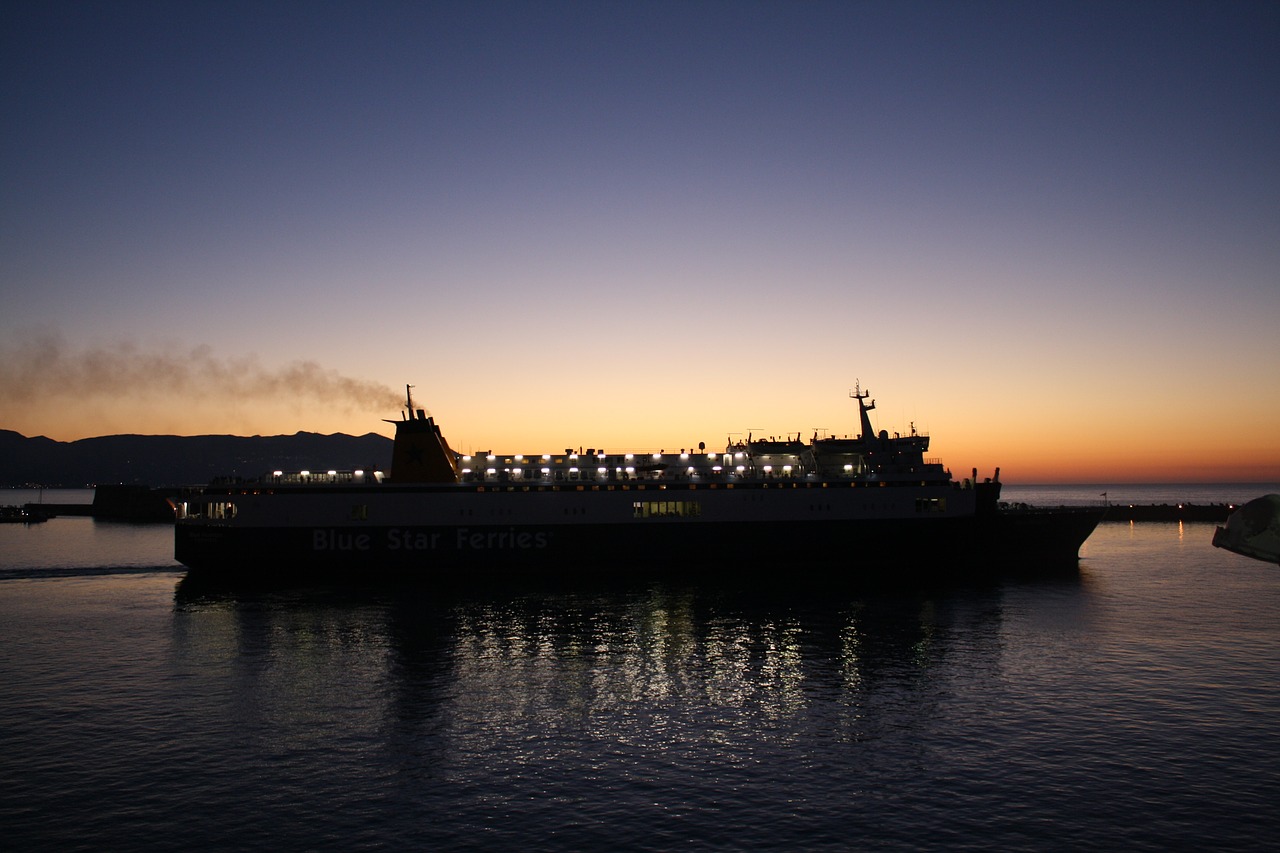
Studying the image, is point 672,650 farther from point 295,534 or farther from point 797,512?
point 295,534

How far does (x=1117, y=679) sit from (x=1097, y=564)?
139 ft

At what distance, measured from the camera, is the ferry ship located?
53.0 m

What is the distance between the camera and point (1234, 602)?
44094 mm

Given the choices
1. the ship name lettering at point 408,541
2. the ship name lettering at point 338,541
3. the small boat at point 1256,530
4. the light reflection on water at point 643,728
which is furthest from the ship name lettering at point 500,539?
the small boat at point 1256,530

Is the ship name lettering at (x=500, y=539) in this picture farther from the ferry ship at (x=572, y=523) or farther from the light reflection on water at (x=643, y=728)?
the light reflection on water at (x=643, y=728)

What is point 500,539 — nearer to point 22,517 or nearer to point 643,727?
point 643,727

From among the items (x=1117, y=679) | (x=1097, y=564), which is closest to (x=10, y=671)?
(x=1117, y=679)

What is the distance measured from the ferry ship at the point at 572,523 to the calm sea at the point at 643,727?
11.3 metres

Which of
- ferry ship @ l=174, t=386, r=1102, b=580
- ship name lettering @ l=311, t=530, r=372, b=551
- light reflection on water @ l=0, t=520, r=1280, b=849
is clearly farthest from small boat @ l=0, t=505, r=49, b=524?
light reflection on water @ l=0, t=520, r=1280, b=849

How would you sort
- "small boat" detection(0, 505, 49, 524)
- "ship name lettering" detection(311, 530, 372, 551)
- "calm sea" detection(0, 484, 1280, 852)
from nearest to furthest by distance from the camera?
1. "calm sea" detection(0, 484, 1280, 852)
2. "ship name lettering" detection(311, 530, 372, 551)
3. "small boat" detection(0, 505, 49, 524)

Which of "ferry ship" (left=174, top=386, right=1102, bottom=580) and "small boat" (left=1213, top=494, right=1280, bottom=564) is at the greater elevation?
"small boat" (left=1213, top=494, right=1280, bottom=564)

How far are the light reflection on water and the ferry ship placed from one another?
40.6 ft

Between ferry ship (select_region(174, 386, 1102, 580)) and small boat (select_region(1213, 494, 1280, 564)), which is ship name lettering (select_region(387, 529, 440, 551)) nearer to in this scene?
ferry ship (select_region(174, 386, 1102, 580))

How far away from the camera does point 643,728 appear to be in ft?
73.3
